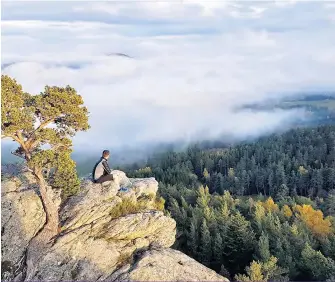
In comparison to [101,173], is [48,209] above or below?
below

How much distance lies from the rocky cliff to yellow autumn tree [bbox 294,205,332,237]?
47174 mm

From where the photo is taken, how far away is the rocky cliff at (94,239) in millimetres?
27172

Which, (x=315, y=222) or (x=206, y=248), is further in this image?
(x=315, y=222)

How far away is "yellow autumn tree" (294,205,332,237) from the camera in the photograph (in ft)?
249

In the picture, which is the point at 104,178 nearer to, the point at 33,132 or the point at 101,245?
the point at 101,245

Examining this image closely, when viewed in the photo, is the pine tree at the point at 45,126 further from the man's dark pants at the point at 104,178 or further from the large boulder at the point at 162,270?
the large boulder at the point at 162,270

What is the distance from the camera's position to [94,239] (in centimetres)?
2925

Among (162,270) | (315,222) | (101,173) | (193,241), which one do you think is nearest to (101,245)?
(162,270)

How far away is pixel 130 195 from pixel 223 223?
26.8 meters

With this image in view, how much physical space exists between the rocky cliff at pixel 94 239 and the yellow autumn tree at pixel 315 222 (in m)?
47.2

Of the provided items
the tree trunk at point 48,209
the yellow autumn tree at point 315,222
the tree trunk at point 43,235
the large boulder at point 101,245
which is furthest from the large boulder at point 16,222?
the yellow autumn tree at point 315,222

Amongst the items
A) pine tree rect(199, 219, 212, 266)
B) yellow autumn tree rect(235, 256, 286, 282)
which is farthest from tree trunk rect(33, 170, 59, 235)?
pine tree rect(199, 219, 212, 266)

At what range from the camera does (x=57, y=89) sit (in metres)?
29.9

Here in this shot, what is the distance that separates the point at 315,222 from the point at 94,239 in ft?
224
